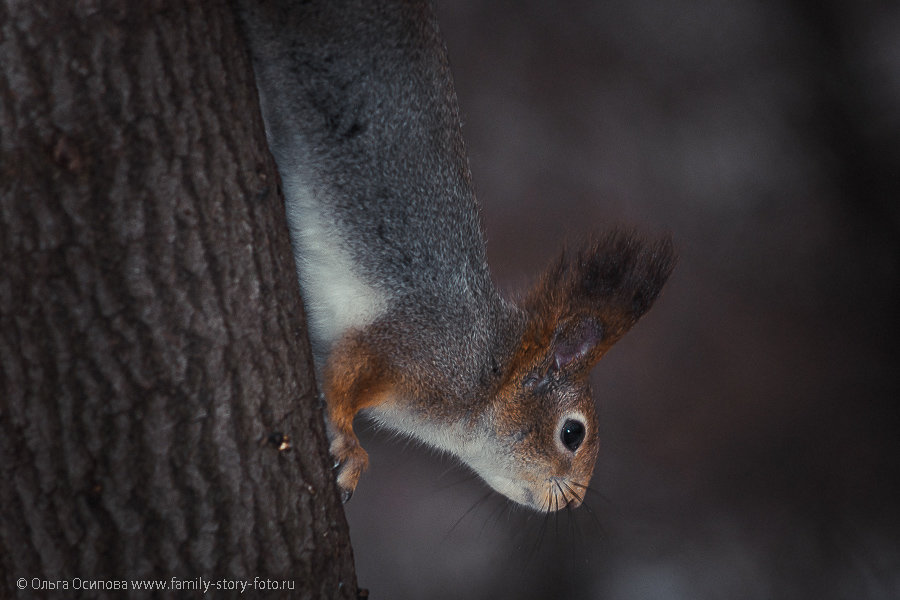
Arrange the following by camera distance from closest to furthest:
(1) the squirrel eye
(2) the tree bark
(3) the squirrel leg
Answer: (2) the tree bark < (3) the squirrel leg < (1) the squirrel eye

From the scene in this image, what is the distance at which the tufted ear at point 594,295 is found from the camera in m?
1.72

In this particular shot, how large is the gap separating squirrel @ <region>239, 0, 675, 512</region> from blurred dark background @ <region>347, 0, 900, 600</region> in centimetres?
95

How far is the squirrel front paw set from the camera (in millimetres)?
1539

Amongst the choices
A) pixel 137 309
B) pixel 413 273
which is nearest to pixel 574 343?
pixel 413 273

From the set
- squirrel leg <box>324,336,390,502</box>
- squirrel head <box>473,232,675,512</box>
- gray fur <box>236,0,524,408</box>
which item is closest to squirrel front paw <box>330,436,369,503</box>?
squirrel leg <box>324,336,390,502</box>

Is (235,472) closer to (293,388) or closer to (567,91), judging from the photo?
(293,388)

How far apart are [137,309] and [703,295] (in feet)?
7.75

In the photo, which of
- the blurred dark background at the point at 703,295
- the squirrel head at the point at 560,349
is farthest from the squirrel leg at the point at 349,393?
the blurred dark background at the point at 703,295

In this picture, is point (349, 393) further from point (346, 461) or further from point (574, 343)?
point (574, 343)

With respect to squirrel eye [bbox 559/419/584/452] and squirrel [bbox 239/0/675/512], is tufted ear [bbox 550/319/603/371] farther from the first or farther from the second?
squirrel eye [bbox 559/419/584/452]

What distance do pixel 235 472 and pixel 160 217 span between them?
0.33 metres

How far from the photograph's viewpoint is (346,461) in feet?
5.06

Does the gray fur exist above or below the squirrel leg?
above

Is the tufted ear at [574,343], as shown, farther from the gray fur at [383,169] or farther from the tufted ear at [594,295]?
the gray fur at [383,169]
